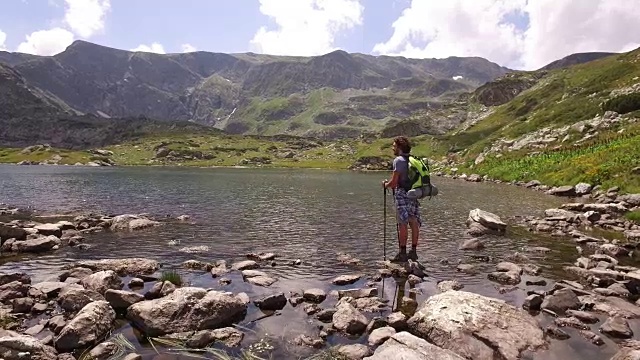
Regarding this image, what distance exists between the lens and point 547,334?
38.1ft

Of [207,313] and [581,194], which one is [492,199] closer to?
[581,194]

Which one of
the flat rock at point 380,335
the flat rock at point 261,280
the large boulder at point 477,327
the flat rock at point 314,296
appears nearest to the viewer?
the large boulder at point 477,327

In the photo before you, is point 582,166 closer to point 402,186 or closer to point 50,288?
point 402,186

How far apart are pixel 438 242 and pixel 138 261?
51.6 feet

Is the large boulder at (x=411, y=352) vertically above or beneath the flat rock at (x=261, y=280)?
above

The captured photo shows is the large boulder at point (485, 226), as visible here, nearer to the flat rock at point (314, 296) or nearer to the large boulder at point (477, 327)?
the large boulder at point (477, 327)

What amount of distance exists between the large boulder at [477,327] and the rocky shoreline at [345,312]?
0.03 metres

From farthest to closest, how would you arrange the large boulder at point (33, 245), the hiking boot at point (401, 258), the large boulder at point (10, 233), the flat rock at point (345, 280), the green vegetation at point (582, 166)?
the green vegetation at point (582, 166), the large boulder at point (10, 233), the large boulder at point (33, 245), the hiking boot at point (401, 258), the flat rock at point (345, 280)

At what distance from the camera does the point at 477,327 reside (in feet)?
36.5

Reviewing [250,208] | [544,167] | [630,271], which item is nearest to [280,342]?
[630,271]

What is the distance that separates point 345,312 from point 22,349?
7917 mm

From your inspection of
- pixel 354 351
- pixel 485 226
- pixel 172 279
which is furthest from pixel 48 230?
pixel 485 226

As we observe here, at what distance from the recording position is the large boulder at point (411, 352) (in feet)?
29.9

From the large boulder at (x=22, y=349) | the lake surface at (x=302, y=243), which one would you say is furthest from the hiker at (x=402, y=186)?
the large boulder at (x=22, y=349)
